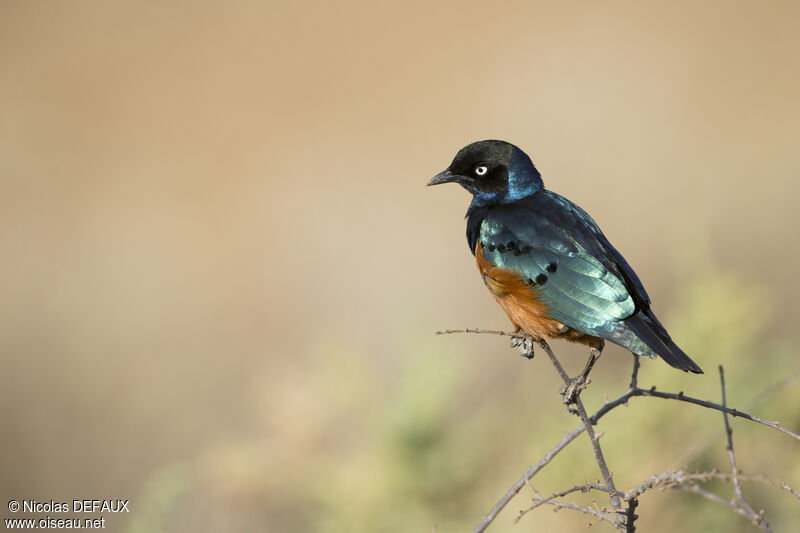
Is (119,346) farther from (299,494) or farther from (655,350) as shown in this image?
(655,350)

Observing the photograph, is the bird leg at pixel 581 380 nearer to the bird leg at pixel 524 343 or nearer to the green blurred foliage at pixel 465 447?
the bird leg at pixel 524 343

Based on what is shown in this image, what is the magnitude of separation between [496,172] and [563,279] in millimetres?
675

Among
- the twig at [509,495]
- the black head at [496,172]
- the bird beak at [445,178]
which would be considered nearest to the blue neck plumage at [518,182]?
the black head at [496,172]

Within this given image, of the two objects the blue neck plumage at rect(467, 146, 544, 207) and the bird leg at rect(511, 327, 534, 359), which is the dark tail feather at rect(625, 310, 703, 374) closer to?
the bird leg at rect(511, 327, 534, 359)

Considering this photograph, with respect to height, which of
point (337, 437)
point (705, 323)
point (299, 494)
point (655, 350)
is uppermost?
point (705, 323)

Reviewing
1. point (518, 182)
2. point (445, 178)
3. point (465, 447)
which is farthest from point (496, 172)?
point (465, 447)

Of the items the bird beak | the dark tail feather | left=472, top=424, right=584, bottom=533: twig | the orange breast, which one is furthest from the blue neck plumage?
left=472, top=424, right=584, bottom=533: twig

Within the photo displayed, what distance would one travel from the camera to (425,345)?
14.4 feet

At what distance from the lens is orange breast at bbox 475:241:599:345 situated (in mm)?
3061

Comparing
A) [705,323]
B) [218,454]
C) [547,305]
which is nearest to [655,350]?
[547,305]

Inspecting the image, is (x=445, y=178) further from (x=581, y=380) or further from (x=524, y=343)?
(x=581, y=380)

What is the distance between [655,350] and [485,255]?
754 mm

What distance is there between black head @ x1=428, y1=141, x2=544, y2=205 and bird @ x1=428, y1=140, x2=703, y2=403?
64 millimetres

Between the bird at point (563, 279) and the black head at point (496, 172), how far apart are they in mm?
64
